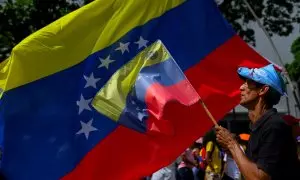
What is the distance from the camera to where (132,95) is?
4.97 m

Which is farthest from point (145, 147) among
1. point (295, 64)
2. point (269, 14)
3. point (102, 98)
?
point (295, 64)

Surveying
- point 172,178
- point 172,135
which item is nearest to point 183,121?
point 172,135

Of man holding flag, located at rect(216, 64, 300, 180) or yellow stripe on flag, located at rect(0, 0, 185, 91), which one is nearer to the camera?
man holding flag, located at rect(216, 64, 300, 180)

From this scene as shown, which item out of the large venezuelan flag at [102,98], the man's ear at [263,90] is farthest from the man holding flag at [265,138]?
the large venezuelan flag at [102,98]

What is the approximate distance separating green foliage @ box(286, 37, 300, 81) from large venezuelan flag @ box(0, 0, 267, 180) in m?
36.5

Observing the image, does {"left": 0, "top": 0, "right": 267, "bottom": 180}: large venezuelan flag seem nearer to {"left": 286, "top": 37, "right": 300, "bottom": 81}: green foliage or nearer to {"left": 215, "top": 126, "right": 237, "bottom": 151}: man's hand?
{"left": 215, "top": 126, "right": 237, "bottom": 151}: man's hand

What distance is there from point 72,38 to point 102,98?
1016 millimetres

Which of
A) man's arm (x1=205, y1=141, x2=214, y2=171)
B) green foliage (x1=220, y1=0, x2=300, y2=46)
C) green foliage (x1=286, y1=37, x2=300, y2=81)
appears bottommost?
green foliage (x1=286, y1=37, x2=300, y2=81)

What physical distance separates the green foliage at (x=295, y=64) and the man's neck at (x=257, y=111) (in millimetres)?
38018

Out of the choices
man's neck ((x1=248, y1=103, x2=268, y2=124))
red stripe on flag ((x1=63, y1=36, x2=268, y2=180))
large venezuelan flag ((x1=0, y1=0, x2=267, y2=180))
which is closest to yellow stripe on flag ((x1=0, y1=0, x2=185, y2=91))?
large venezuelan flag ((x1=0, y1=0, x2=267, y2=180))

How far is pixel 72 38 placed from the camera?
558 centimetres

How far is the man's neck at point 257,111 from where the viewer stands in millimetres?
3980

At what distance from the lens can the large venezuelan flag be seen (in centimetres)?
493

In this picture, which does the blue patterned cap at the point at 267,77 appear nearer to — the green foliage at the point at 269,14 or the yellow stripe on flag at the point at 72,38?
the yellow stripe on flag at the point at 72,38
